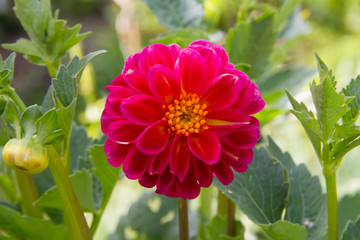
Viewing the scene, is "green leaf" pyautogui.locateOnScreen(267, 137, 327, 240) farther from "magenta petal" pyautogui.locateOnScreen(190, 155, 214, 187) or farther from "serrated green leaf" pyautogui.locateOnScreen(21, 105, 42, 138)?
"serrated green leaf" pyautogui.locateOnScreen(21, 105, 42, 138)

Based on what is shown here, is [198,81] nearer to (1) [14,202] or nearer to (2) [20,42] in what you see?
(2) [20,42]

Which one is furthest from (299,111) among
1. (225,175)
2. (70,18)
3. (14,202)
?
(70,18)

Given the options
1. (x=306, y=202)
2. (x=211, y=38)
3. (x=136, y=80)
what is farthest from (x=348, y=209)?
(x=136, y=80)

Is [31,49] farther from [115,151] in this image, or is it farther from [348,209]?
[348,209]

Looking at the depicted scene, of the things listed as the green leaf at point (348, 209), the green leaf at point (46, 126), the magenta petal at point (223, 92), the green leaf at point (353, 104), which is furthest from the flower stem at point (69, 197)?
the green leaf at point (348, 209)

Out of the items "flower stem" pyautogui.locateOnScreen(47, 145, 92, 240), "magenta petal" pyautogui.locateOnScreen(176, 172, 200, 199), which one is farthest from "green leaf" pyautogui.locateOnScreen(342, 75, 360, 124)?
"flower stem" pyautogui.locateOnScreen(47, 145, 92, 240)

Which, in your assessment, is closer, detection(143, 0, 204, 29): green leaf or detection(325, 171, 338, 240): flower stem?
detection(325, 171, 338, 240): flower stem

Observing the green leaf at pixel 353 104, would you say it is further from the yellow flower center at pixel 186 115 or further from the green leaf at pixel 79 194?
the green leaf at pixel 79 194
